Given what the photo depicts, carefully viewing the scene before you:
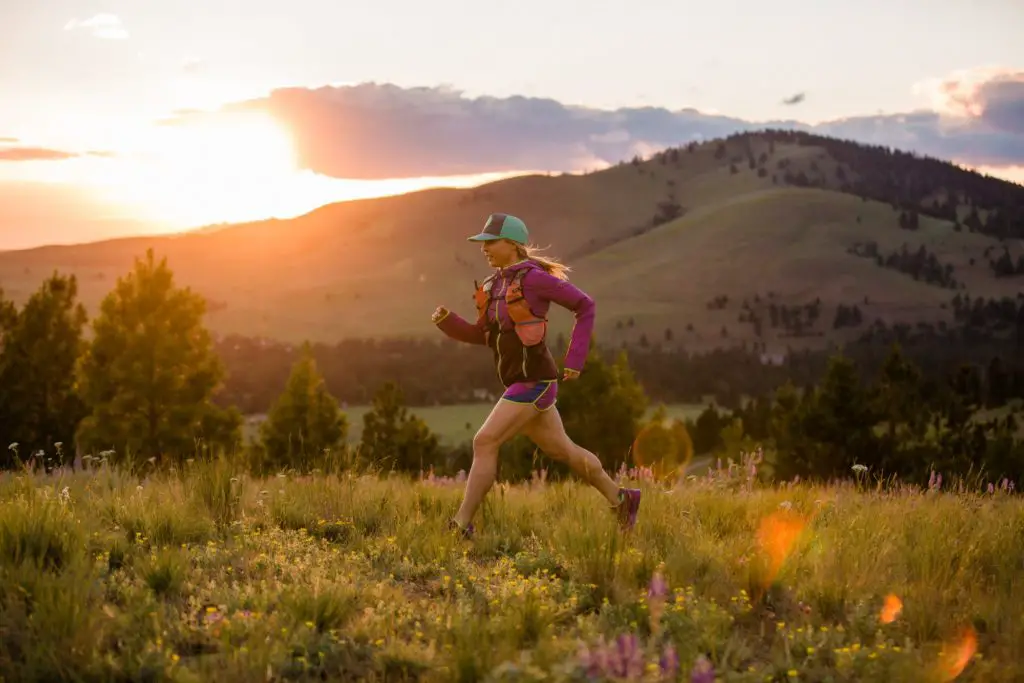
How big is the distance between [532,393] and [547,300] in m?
0.70

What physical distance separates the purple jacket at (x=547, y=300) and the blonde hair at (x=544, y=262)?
5 cm

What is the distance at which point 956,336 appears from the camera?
19112 centimetres

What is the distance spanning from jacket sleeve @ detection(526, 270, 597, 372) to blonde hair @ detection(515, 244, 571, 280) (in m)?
0.12

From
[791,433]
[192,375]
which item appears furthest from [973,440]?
[192,375]

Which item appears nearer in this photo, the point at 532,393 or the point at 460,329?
the point at 532,393

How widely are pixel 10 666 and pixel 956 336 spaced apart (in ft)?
691

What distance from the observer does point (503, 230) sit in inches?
267

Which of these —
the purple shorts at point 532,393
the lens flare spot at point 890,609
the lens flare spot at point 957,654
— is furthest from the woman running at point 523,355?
the lens flare spot at point 957,654

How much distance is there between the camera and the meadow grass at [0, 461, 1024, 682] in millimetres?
4113

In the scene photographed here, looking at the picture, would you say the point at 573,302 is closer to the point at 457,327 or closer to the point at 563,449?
the point at 457,327

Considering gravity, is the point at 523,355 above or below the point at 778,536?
above

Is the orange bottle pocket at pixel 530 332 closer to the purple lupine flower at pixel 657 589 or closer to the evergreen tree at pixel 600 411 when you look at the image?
the purple lupine flower at pixel 657 589

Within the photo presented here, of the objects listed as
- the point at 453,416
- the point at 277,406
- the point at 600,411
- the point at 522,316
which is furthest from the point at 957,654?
the point at 453,416

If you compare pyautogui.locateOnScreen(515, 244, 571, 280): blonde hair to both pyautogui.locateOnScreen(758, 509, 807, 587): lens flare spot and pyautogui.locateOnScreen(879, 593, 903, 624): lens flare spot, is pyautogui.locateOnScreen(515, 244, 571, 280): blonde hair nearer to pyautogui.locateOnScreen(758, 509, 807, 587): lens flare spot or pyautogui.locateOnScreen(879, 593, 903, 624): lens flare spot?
pyautogui.locateOnScreen(758, 509, 807, 587): lens flare spot
